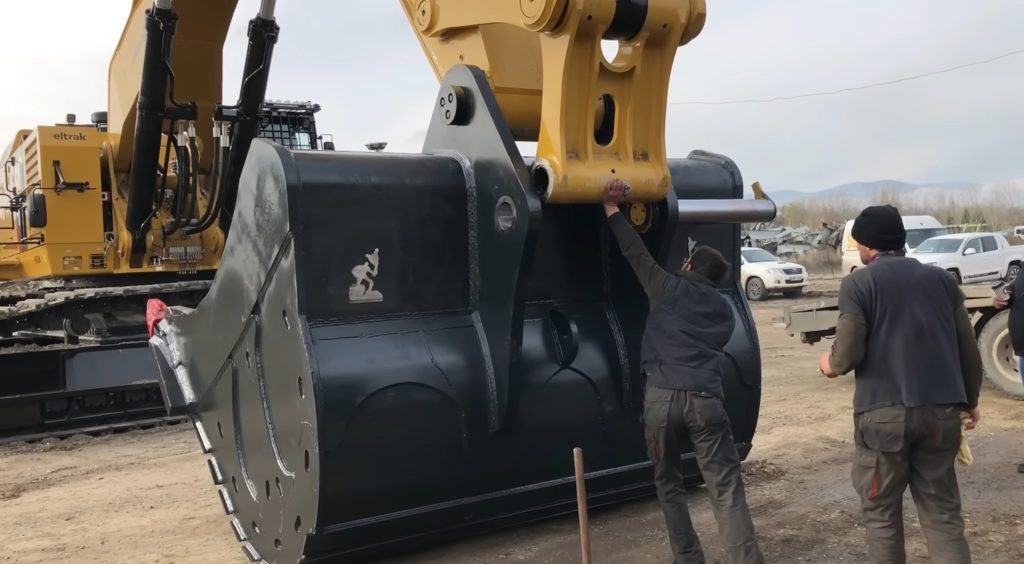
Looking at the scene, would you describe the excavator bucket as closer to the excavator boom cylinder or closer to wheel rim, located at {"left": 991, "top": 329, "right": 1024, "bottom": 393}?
the excavator boom cylinder

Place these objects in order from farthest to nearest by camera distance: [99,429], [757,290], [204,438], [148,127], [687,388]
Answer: [757,290]
[99,429]
[148,127]
[204,438]
[687,388]

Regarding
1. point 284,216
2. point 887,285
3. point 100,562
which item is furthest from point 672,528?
point 100,562

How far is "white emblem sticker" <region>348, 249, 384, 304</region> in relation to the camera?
3744mm

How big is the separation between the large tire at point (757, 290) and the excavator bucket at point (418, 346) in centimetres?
1974

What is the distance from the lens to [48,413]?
7789 mm

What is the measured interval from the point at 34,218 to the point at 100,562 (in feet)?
14.3

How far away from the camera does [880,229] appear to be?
365 centimetres

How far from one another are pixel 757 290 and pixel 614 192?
816 inches

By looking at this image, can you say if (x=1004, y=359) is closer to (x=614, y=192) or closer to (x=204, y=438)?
(x=614, y=192)

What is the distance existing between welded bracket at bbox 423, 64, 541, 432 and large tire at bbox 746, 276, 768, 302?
20313mm

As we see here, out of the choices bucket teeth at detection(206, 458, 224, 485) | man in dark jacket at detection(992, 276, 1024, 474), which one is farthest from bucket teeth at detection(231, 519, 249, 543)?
man in dark jacket at detection(992, 276, 1024, 474)

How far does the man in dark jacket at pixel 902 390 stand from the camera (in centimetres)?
349

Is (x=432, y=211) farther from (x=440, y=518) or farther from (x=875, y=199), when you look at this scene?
(x=875, y=199)

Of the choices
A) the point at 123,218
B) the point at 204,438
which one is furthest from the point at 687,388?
the point at 123,218
